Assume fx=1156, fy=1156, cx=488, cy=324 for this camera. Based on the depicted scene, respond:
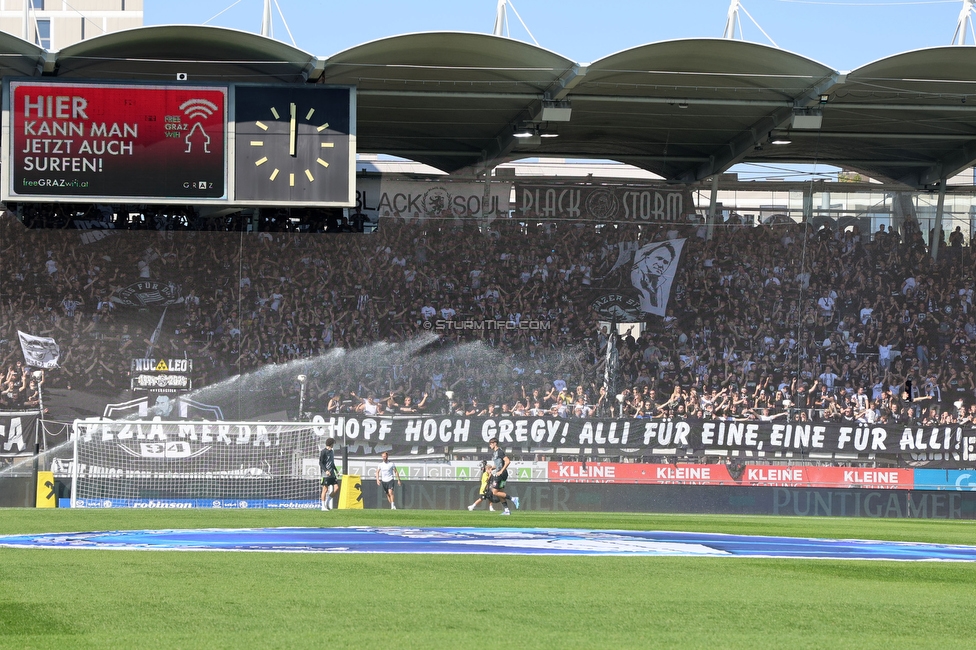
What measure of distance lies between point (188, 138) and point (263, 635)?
20.3 metres

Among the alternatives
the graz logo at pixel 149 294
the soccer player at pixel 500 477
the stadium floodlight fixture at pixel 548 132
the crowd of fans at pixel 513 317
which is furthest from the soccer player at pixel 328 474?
the stadium floodlight fixture at pixel 548 132

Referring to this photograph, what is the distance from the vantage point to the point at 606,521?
736 inches

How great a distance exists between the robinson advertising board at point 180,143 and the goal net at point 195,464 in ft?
16.2

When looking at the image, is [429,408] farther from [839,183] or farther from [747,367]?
[839,183]

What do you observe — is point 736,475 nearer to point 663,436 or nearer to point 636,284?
point 663,436

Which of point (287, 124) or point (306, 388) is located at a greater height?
point (287, 124)

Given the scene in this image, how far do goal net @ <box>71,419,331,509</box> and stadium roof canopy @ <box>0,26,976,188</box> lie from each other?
7.58m

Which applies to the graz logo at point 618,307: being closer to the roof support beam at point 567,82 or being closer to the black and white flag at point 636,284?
the black and white flag at point 636,284

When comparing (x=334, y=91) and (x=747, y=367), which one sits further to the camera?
(x=747, y=367)

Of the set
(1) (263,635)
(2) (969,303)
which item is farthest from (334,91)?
(1) (263,635)

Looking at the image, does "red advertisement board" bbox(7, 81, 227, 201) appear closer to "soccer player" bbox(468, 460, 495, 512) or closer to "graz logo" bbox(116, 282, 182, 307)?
"graz logo" bbox(116, 282, 182, 307)

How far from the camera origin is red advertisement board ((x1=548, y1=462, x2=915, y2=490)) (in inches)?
998

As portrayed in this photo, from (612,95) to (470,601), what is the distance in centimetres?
2182

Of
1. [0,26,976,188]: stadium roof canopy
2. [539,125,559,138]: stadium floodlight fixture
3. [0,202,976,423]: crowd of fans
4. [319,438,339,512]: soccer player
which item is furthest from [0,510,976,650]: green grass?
[539,125,559,138]: stadium floodlight fixture
